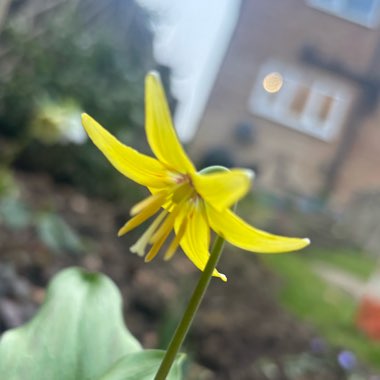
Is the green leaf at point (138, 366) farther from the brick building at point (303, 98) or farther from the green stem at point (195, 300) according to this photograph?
the brick building at point (303, 98)

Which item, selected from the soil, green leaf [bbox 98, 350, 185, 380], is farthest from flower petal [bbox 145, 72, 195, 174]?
the soil

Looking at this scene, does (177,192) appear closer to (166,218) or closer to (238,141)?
(166,218)

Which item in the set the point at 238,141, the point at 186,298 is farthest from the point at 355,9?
the point at 186,298

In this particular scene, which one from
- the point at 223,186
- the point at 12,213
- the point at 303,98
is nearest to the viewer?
the point at 223,186

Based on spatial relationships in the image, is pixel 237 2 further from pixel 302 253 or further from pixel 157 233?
pixel 157 233

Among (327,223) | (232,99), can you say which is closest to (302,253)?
(327,223)
